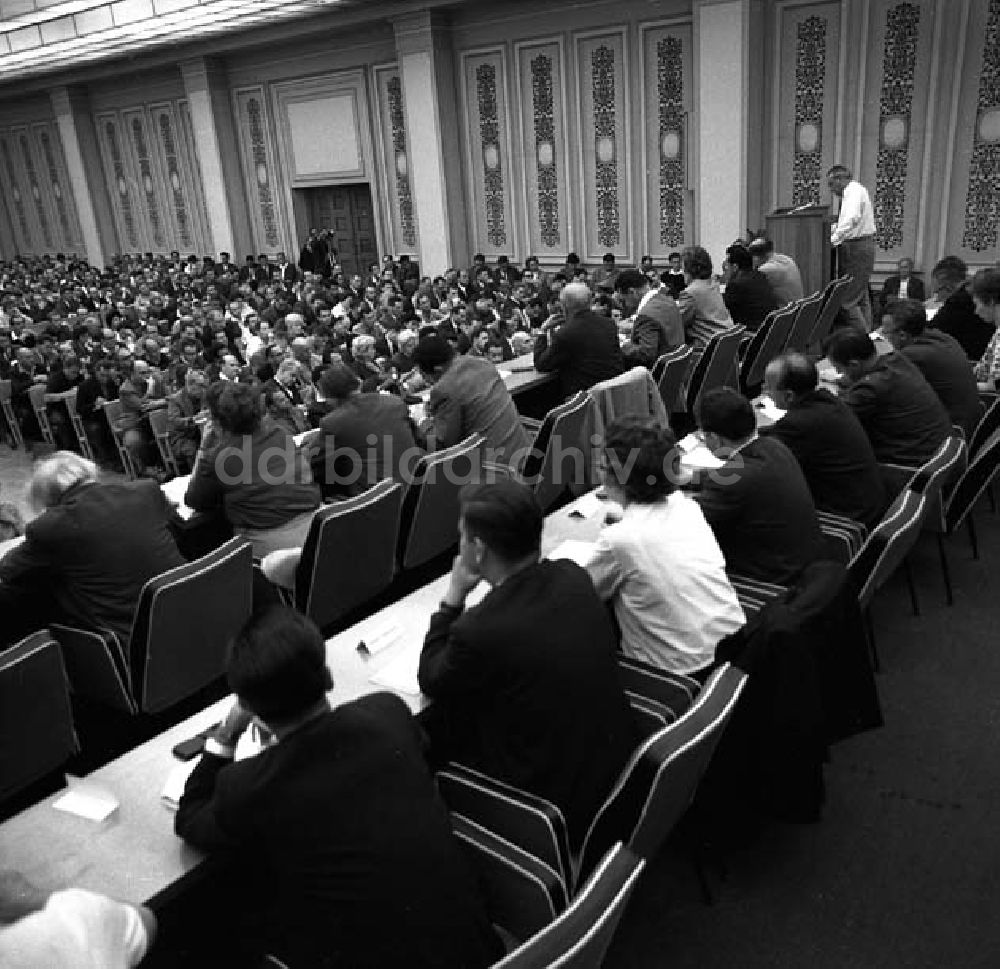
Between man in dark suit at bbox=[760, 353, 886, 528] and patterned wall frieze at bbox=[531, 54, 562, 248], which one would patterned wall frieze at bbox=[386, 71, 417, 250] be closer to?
patterned wall frieze at bbox=[531, 54, 562, 248]

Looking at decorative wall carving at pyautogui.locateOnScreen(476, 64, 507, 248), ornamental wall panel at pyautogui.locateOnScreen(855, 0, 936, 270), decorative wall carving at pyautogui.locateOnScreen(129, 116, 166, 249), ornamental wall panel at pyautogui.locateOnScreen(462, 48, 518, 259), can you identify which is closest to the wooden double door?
ornamental wall panel at pyautogui.locateOnScreen(462, 48, 518, 259)

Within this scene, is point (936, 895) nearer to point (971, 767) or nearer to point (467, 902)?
point (971, 767)

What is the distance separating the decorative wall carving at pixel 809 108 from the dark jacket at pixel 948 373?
22.5 ft

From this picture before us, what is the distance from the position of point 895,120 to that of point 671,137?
2764 millimetres

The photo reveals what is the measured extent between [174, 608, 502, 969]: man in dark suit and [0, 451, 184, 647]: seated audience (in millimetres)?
1494

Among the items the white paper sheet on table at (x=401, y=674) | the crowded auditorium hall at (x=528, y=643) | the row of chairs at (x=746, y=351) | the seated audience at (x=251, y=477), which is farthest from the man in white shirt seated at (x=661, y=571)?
the row of chairs at (x=746, y=351)

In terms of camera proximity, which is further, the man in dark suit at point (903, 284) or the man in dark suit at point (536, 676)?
the man in dark suit at point (903, 284)

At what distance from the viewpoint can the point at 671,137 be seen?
11461mm

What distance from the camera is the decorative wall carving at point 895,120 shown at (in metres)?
9.41

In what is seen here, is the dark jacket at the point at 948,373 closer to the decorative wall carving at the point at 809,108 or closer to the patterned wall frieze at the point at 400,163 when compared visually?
the decorative wall carving at the point at 809,108

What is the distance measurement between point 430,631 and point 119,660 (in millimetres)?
1343

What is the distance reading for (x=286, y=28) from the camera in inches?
564

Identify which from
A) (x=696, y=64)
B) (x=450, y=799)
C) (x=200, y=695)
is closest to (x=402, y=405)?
(x=200, y=695)

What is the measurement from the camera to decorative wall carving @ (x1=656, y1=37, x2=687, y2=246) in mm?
11133
